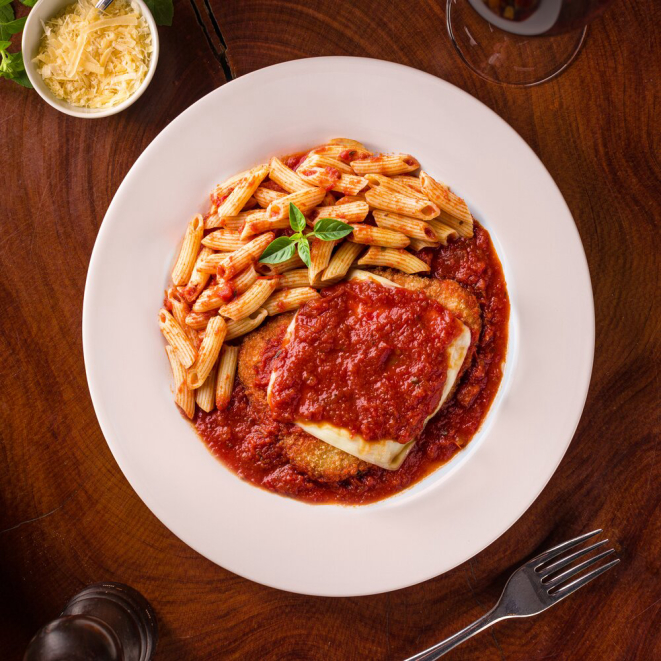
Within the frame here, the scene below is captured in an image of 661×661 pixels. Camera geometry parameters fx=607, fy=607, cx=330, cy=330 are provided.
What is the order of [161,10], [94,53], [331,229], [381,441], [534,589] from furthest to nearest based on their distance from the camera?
[534,589] → [161,10] → [94,53] → [381,441] → [331,229]

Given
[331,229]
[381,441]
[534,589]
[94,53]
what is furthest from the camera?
[534,589]

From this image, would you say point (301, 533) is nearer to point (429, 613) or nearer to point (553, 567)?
point (429, 613)

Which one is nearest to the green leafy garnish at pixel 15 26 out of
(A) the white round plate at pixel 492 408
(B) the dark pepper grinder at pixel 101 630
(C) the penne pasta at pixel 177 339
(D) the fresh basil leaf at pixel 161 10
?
(D) the fresh basil leaf at pixel 161 10

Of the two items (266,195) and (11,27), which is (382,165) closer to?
(266,195)

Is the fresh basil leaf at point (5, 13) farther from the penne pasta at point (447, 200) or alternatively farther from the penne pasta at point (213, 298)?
the penne pasta at point (447, 200)

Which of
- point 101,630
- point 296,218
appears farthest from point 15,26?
point 101,630
